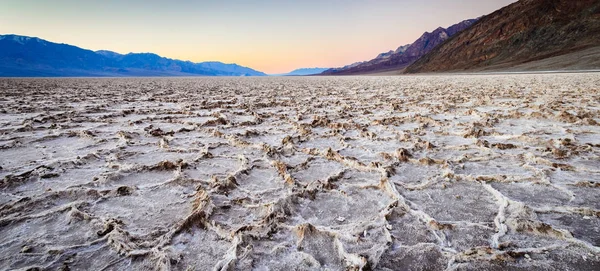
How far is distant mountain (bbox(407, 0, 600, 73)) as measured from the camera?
40844 mm

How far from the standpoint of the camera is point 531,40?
171 ft

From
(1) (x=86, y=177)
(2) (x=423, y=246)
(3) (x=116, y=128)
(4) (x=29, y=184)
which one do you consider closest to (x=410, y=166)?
(2) (x=423, y=246)

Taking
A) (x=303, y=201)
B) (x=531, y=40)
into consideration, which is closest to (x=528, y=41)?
(x=531, y=40)

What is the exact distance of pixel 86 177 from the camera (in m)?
2.40

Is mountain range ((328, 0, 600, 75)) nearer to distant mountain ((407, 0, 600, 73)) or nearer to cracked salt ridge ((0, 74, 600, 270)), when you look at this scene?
distant mountain ((407, 0, 600, 73))

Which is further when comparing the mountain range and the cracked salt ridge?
the mountain range

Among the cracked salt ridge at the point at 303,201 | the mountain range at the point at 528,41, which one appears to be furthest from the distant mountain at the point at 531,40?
the cracked salt ridge at the point at 303,201

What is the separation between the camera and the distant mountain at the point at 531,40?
40.8 m

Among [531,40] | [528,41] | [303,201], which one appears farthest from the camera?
[528,41]

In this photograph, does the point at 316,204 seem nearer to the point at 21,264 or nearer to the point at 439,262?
the point at 439,262

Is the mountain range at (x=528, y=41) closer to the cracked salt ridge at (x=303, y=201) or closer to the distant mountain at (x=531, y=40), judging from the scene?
the distant mountain at (x=531, y=40)

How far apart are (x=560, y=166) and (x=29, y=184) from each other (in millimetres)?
4289

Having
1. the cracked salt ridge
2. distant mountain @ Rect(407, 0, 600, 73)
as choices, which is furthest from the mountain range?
the cracked salt ridge

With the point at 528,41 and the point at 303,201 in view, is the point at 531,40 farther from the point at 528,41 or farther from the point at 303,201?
the point at 303,201
